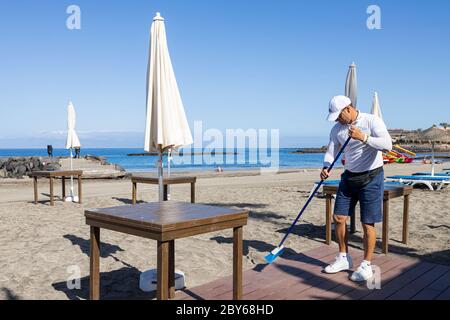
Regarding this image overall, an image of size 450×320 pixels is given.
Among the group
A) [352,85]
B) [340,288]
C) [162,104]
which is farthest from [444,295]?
[352,85]

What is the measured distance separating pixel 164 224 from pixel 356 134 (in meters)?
1.72

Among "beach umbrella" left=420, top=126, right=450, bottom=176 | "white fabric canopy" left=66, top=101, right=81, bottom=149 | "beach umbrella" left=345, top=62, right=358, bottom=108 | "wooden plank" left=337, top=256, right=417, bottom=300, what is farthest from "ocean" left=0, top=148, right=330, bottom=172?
"wooden plank" left=337, top=256, right=417, bottom=300

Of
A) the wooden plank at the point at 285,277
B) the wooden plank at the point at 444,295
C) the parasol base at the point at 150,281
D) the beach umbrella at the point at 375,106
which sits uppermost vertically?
the beach umbrella at the point at 375,106

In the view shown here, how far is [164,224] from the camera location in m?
2.62

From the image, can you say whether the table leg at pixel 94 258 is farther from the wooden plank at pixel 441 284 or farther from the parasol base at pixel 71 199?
the parasol base at pixel 71 199

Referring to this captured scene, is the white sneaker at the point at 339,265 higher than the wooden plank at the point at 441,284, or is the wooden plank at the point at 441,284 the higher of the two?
the white sneaker at the point at 339,265

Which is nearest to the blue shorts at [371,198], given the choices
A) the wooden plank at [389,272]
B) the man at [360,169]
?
the man at [360,169]

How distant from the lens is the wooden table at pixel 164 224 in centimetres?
268

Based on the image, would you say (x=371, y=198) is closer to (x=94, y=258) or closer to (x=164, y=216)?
(x=164, y=216)

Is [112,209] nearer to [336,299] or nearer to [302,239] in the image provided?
[336,299]

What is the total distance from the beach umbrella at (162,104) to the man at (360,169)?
1.42m

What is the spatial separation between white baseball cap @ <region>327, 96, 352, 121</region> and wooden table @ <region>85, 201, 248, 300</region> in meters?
1.13
